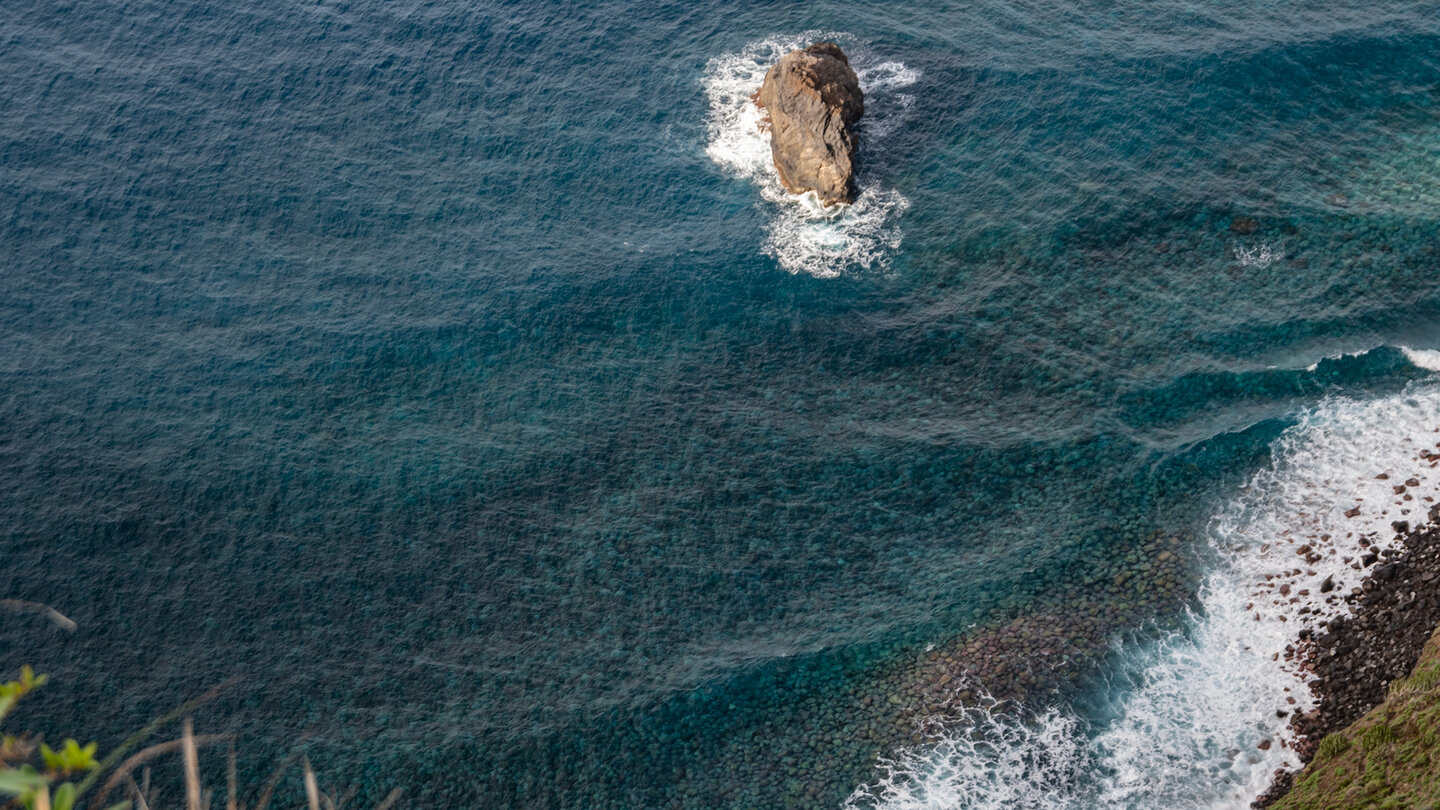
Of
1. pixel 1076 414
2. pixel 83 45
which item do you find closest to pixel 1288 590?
pixel 1076 414

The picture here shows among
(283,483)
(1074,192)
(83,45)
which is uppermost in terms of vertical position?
(83,45)

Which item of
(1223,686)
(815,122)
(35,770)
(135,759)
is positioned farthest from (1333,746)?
(815,122)

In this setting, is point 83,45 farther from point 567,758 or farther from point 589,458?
point 567,758

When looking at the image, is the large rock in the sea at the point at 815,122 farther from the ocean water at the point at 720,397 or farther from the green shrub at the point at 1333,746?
the green shrub at the point at 1333,746

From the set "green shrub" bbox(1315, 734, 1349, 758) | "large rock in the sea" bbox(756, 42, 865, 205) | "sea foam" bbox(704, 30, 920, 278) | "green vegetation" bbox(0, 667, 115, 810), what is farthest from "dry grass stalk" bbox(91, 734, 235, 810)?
"large rock in the sea" bbox(756, 42, 865, 205)

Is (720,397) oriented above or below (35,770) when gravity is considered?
below

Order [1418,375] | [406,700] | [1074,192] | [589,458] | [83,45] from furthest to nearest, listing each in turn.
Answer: [83,45]
[1074,192]
[589,458]
[1418,375]
[406,700]

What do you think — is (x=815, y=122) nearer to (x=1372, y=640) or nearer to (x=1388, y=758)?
(x=1372, y=640)
